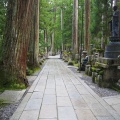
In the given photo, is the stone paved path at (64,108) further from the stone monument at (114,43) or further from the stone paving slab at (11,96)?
the stone monument at (114,43)

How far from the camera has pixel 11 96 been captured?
6.32 m

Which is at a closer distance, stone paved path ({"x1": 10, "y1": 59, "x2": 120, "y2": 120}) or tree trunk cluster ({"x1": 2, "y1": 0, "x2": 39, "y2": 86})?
stone paved path ({"x1": 10, "y1": 59, "x2": 120, "y2": 120})

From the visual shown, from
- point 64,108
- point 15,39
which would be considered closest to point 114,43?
point 15,39

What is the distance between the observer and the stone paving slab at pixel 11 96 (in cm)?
585

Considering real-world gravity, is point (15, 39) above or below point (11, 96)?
above

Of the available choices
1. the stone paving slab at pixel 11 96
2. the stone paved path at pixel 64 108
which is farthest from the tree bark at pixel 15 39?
the stone paved path at pixel 64 108

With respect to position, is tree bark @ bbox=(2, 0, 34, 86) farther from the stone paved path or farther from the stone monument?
the stone monument

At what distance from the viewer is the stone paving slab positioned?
5.85 m

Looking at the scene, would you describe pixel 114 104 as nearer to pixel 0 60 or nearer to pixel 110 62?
pixel 110 62

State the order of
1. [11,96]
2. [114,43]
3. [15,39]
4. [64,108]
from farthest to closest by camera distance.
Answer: [114,43] < [15,39] < [11,96] < [64,108]

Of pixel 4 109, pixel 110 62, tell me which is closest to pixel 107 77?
pixel 110 62

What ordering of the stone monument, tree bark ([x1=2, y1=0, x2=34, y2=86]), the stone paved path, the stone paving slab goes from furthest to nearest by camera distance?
1. the stone monument
2. tree bark ([x1=2, y1=0, x2=34, y2=86])
3. the stone paving slab
4. the stone paved path

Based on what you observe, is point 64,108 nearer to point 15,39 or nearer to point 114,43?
point 15,39

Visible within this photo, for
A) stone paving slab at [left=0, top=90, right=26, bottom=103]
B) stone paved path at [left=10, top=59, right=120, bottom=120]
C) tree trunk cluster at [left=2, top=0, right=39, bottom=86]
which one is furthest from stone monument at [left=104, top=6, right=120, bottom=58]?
stone paving slab at [left=0, top=90, right=26, bottom=103]
